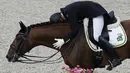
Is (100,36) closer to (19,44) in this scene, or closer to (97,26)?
(97,26)

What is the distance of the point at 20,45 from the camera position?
22.2 feet

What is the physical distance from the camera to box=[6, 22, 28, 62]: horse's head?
22.0 ft

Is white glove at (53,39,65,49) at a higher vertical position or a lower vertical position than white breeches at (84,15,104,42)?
lower

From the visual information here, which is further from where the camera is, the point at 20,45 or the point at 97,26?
the point at 20,45

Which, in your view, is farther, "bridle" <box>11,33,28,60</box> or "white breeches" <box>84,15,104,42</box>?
"bridle" <box>11,33,28,60</box>

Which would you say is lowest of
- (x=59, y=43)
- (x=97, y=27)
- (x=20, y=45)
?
(x=20, y=45)

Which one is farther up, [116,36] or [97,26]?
[97,26]

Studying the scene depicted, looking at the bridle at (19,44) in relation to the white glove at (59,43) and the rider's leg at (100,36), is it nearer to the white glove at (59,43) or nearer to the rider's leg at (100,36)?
the white glove at (59,43)

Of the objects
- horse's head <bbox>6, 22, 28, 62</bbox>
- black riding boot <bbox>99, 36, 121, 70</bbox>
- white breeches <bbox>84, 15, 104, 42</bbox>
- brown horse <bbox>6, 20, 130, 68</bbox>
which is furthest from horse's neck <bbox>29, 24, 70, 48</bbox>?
black riding boot <bbox>99, 36, 121, 70</bbox>

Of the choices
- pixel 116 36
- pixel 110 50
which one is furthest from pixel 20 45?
pixel 116 36

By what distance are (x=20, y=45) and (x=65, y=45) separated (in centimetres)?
79

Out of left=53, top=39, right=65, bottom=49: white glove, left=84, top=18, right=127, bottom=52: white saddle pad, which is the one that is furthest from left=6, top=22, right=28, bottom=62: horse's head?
left=84, top=18, right=127, bottom=52: white saddle pad

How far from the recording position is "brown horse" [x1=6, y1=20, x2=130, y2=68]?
661cm

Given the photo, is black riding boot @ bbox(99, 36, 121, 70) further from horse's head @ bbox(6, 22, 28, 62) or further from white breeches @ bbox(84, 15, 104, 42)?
horse's head @ bbox(6, 22, 28, 62)
